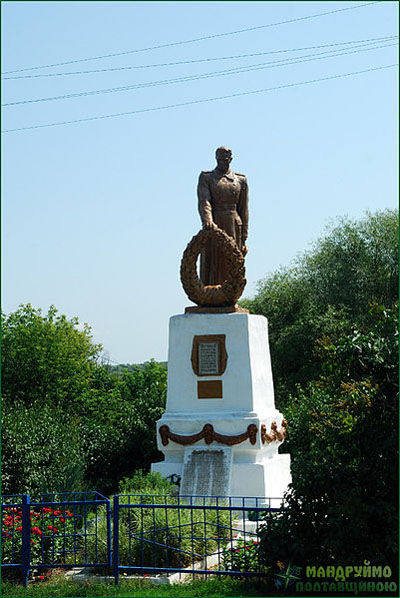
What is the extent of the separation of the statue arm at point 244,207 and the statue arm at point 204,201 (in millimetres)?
586

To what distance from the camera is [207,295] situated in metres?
13.2

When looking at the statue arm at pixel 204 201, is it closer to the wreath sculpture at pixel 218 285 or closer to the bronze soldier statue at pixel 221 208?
the bronze soldier statue at pixel 221 208

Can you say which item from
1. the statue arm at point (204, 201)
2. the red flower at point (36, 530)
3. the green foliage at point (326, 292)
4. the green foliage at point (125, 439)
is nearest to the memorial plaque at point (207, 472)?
the green foliage at point (125, 439)

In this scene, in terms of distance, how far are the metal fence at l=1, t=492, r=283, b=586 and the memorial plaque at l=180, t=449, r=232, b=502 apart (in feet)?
6.81

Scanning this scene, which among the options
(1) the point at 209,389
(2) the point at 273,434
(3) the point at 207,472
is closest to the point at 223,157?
(1) the point at 209,389

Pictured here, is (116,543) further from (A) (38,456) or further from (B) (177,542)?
(A) (38,456)

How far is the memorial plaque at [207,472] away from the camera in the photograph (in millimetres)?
12242

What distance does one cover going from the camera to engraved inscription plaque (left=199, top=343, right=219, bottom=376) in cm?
1305

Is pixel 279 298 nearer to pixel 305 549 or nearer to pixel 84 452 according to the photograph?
pixel 84 452

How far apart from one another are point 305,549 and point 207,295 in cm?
→ 609

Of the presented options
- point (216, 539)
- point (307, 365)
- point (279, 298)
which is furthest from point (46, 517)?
point (279, 298)

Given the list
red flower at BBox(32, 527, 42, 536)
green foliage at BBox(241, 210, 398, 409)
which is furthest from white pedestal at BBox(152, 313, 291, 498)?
green foliage at BBox(241, 210, 398, 409)

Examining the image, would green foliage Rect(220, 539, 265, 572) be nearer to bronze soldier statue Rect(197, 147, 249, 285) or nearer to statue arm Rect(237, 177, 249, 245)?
bronze soldier statue Rect(197, 147, 249, 285)

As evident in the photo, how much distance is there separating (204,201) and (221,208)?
1.09 feet
